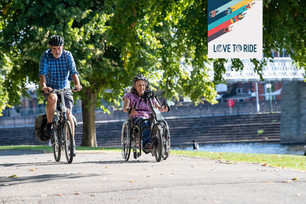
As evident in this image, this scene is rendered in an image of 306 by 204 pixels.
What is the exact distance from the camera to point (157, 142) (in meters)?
9.36

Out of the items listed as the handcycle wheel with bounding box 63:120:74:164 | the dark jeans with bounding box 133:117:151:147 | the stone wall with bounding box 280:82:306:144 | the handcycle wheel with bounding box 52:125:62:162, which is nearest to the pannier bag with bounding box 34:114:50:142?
the handcycle wheel with bounding box 52:125:62:162

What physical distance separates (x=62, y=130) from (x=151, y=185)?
3160 mm

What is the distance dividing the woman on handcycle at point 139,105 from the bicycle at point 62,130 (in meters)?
1.04

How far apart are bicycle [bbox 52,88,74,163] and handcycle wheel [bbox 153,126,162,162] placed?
1.31 metres

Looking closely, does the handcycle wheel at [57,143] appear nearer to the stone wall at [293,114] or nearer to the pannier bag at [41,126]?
the pannier bag at [41,126]

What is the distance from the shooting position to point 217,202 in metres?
5.21

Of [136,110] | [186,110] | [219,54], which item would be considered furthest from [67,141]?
[186,110]

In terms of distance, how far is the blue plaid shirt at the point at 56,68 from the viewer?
918 centimetres

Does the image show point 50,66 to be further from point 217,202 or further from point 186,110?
point 186,110

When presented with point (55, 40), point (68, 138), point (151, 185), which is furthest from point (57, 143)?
point (151, 185)

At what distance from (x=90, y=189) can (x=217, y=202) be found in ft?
5.21

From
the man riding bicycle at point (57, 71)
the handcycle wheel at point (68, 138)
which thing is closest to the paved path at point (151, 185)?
the handcycle wheel at point (68, 138)

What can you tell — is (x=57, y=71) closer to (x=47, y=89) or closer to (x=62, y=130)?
(x=47, y=89)

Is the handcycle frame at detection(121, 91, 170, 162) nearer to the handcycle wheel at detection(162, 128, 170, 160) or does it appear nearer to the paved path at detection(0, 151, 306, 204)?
the handcycle wheel at detection(162, 128, 170, 160)
